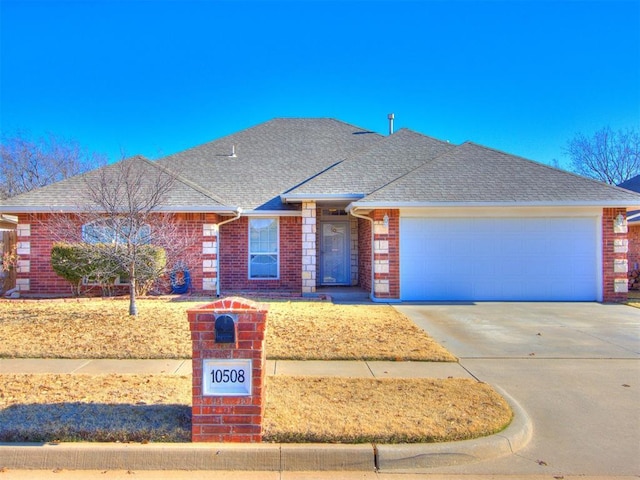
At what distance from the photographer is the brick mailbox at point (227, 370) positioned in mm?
3932

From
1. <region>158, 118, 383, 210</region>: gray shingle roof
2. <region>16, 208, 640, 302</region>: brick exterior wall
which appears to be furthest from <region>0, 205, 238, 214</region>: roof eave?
<region>158, 118, 383, 210</region>: gray shingle roof

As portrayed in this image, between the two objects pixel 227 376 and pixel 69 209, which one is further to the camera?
pixel 69 209

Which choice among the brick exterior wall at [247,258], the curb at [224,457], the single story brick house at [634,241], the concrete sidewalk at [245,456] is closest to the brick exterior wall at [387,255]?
the brick exterior wall at [247,258]

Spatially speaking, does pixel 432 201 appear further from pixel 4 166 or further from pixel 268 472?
pixel 4 166

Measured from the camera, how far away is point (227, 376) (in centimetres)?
398

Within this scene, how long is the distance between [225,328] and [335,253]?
37.5 feet

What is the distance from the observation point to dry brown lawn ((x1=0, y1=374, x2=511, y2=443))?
3957 mm

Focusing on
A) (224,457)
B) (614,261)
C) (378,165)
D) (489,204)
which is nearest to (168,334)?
(224,457)

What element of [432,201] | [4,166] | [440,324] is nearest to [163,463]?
[440,324]

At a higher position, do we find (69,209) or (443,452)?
(69,209)

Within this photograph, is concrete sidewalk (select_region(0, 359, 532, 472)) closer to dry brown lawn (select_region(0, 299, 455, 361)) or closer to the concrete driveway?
the concrete driveway

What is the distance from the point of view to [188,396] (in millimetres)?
4891

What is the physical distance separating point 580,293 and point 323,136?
1113 cm

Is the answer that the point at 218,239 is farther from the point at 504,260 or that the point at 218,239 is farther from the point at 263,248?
the point at 504,260
